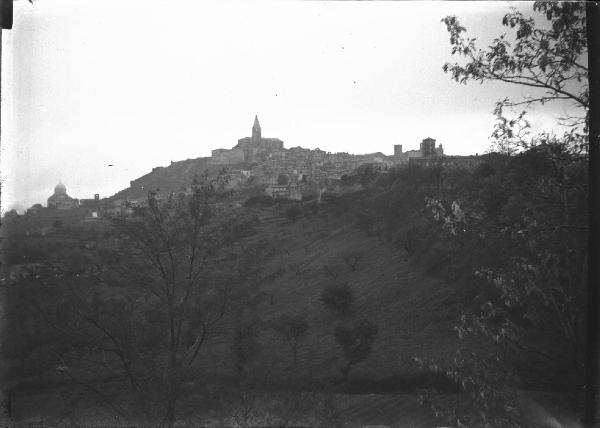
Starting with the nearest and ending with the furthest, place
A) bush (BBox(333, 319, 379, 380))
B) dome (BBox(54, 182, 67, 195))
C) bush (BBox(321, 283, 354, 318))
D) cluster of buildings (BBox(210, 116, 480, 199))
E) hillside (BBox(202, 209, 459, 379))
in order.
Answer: dome (BBox(54, 182, 67, 195))
bush (BBox(333, 319, 379, 380))
hillside (BBox(202, 209, 459, 379))
bush (BBox(321, 283, 354, 318))
cluster of buildings (BBox(210, 116, 480, 199))

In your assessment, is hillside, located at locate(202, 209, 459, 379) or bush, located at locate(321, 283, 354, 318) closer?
hillside, located at locate(202, 209, 459, 379)

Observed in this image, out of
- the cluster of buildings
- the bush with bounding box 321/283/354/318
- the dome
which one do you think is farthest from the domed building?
the cluster of buildings

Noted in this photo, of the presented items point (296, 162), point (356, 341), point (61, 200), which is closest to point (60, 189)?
point (61, 200)

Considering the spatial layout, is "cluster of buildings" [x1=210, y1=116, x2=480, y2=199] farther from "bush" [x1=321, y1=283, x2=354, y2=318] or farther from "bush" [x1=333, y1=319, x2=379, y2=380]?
"bush" [x1=333, y1=319, x2=379, y2=380]

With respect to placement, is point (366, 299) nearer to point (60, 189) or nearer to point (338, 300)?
point (338, 300)

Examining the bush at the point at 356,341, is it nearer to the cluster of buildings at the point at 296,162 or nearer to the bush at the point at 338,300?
the bush at the point at 338,300

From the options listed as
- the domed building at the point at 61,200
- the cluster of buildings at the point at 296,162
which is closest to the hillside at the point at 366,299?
the domed building at the point at 61,200
